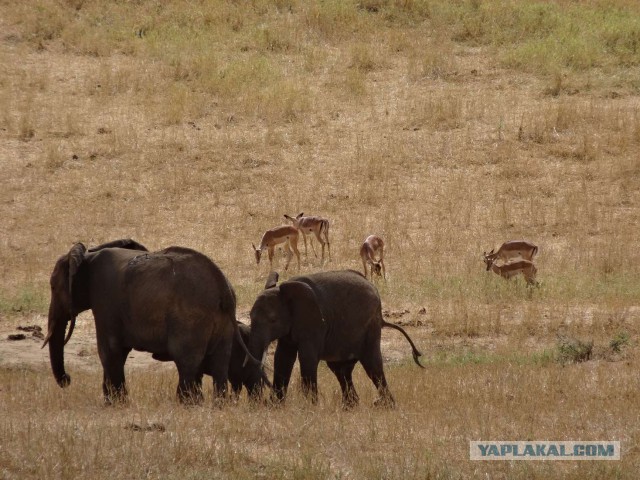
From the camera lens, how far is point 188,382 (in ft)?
39.9

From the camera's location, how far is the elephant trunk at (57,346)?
42.5 ft

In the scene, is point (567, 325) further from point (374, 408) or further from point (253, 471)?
point (253, 471)

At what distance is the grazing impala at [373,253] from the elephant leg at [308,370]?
28.9ft

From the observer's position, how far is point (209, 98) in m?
31.2

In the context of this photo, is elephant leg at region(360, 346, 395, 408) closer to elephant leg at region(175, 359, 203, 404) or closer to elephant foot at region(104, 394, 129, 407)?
elephant leg at region(175, 359, 203, 404)

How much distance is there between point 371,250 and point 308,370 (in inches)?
372

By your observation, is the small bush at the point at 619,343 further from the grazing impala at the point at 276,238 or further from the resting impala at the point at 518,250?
the grazing impala at the point at 276,238

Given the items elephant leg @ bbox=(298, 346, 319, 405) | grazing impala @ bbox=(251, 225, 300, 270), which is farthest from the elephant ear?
grazing impala @ bbox=(251, 225, 300, 270)

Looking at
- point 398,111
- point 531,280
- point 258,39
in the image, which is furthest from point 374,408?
point 258,39

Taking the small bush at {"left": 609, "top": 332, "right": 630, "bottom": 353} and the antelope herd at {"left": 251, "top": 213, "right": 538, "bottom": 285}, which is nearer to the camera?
the small bush at {"left": 609, "top": 332, "right": 630, "bottom": 353}

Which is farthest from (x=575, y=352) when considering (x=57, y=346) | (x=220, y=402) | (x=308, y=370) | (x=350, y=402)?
(x=57, y=346)

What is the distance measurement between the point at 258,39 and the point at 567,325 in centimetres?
1842

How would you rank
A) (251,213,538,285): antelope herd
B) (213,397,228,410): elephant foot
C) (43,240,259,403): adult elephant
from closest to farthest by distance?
(213,397,228,410): elephant foot
(43,240,259,403): adult elephant
(251,213,538,285): antelope herd

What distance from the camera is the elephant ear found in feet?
41.6
